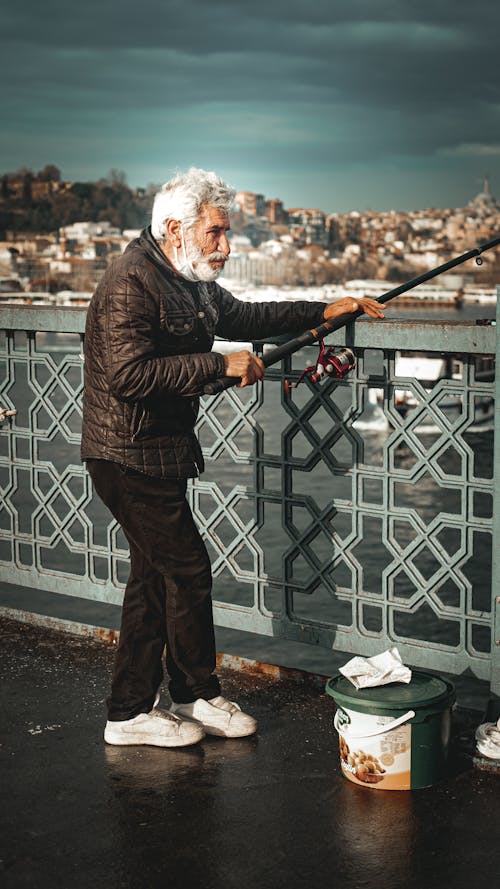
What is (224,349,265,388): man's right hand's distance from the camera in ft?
11.4

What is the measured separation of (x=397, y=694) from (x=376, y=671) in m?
0.12

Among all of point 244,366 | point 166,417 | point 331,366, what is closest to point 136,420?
point 166,417

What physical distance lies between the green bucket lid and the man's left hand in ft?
3.90

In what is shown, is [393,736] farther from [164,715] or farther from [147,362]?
[147,362]

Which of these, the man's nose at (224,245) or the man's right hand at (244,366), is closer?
the man's right hand at (244,366)

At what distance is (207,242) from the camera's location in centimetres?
355

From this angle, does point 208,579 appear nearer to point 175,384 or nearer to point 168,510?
point 168,510

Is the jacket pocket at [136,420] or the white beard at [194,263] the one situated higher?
the white beard at [194,263]

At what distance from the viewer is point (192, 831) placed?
3.21 meters

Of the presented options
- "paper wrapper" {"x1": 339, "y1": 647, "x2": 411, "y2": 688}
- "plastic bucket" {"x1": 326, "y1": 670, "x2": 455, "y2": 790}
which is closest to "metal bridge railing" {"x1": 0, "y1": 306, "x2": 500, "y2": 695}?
"paper wrapper" {"x1": 339, "y1": 647, "x2": 411, "y2": 688}

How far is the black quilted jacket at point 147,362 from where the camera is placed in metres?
3.45

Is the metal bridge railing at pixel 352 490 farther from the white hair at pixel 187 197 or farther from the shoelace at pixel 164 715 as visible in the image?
the white hair at pixel 187 197

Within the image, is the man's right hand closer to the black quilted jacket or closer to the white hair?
the black quilted jacket

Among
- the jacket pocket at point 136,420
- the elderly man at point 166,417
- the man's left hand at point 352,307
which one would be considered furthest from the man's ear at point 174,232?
the man's left hand at point 352,307
